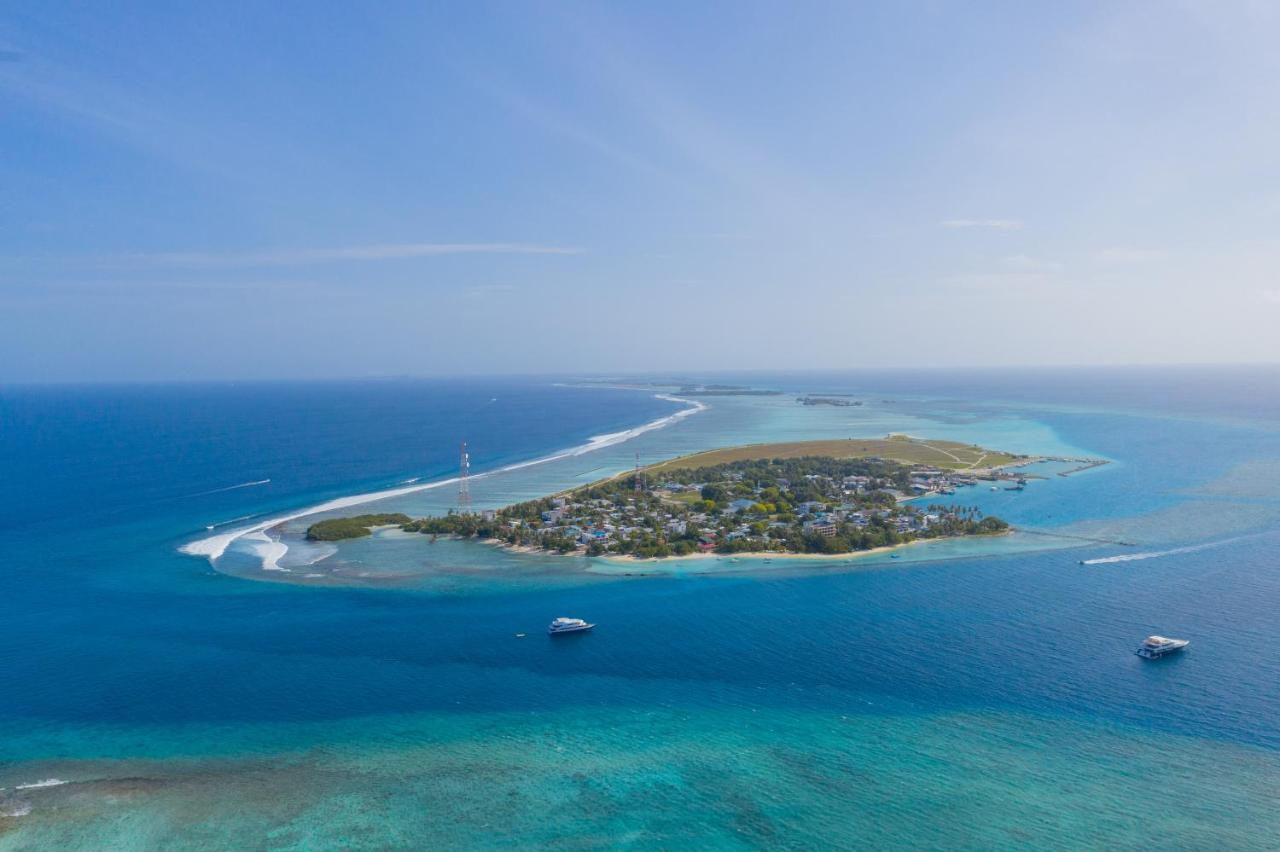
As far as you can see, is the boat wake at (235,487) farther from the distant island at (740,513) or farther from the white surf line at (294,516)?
the distant island at (740,513)

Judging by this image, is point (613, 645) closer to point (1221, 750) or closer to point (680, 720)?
point (680, 720)

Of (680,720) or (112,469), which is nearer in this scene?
(680,720)

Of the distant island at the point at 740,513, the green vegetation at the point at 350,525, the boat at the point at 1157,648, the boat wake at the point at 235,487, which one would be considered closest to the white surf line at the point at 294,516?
the green vegetation at the point at 350,525

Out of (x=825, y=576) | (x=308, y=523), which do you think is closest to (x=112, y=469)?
(x=308, y=523)

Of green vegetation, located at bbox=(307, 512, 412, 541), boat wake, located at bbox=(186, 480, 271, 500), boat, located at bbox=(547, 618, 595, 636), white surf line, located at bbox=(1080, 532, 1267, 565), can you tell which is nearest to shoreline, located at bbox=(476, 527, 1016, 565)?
white surf line, located at bbox=(1080, 532, 1267, 565)

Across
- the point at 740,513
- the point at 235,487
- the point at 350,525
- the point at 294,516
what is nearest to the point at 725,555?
the point at 740,513

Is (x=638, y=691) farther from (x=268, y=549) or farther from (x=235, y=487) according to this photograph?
(x=235, y=487)

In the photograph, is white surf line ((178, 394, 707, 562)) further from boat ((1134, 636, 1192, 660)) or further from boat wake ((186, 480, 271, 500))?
boat ((1134, 636, 1192, 660))
